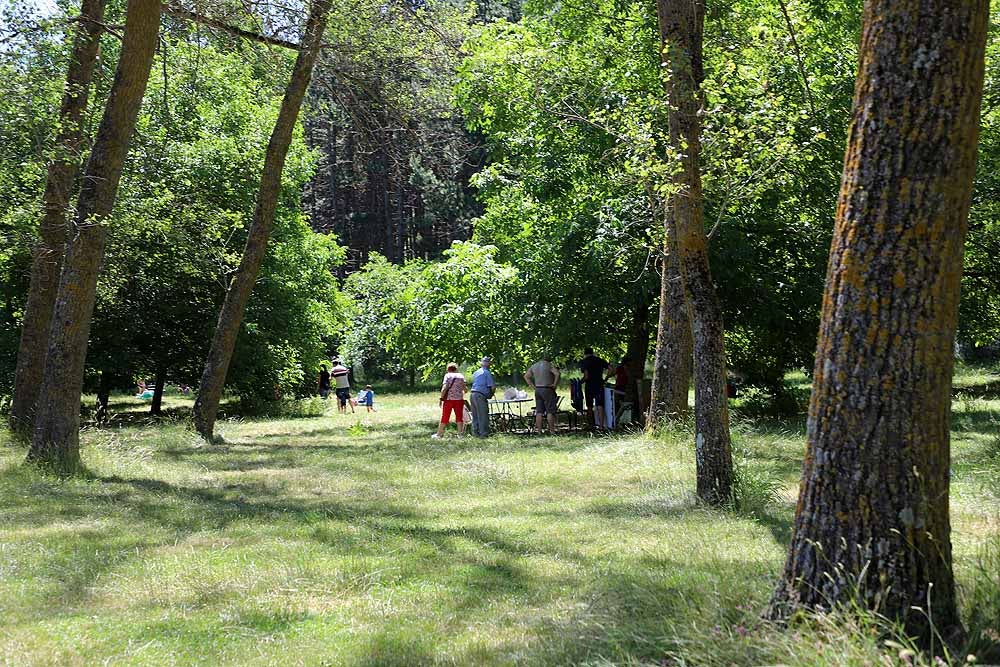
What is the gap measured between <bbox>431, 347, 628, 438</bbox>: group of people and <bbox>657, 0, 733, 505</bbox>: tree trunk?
10.2m

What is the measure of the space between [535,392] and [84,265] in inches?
398

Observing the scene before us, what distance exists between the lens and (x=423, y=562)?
7914 mm

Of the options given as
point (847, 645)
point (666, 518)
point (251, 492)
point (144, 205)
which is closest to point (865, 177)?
point (847, 645)

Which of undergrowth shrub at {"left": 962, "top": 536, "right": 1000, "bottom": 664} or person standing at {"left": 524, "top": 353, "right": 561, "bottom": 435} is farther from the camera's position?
person standing at {"left": 524, "top": 353, "right": 561, "bottom": 435}

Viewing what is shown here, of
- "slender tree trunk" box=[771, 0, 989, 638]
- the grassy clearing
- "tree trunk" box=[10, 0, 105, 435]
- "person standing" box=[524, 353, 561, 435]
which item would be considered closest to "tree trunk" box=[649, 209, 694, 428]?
the grassy clearing

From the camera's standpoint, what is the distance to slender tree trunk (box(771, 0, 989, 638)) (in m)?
4.49

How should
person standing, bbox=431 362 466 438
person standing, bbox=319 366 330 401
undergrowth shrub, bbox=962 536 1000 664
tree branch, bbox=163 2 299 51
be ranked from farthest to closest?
person standing, bbox=319 366 330 401 < person standing, bbox=431 362 466 438 < tree branch, bbox=163 2 299 51 < undergrowth shrub, bbox=962 536 1000 664

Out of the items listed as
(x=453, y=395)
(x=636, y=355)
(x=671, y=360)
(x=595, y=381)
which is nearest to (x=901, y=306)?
(x=671, y=360)

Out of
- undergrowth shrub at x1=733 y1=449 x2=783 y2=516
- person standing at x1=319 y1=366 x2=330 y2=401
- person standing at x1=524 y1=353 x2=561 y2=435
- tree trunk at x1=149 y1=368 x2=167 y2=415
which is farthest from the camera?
person standing at x1=319 y1=366 x2=330 y2=401

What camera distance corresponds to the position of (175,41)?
613 inches

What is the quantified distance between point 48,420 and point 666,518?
26.4ft

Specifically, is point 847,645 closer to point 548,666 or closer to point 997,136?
point 548,666

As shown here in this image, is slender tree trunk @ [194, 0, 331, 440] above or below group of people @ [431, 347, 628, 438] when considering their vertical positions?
above

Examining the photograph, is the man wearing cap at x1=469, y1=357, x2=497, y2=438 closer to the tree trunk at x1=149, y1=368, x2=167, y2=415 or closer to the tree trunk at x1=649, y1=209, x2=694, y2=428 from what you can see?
the tree trunk at x1=649, y1=209, x2=694, y2=428
